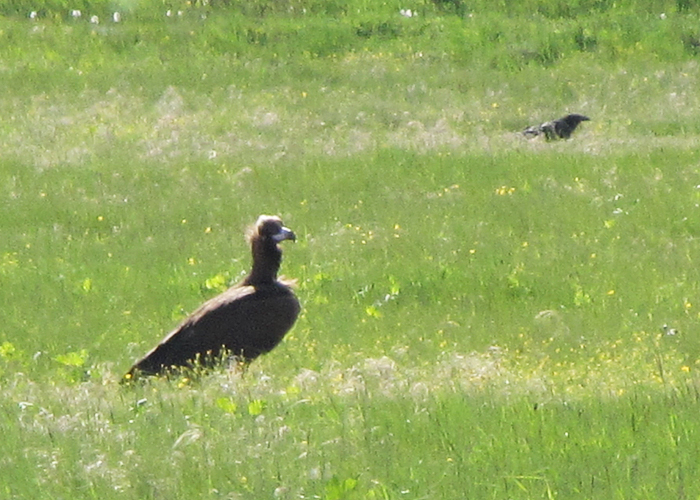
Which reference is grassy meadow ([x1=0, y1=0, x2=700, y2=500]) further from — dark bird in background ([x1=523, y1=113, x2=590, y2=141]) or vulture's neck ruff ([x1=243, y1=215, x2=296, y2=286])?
dark bird in background ([x1=523, y1=113, x2=590, y2=141])

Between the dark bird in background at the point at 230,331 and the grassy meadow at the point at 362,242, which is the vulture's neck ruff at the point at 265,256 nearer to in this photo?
the dark bird in background at the point at 230,331

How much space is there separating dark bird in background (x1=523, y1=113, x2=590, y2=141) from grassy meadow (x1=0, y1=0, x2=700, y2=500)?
67cm

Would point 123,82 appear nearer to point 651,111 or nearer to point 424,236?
point 651,111

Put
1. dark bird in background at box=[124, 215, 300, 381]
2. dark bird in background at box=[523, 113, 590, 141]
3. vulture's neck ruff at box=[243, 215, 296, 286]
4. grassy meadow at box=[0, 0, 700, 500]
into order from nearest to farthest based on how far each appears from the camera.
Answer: grassy meadow at box=[0, 0, 700, 500], dark bird in background at box=[124, 215, 300, 381], vulture's neck ruff at box=[243, 215, 296, 286], dark bird in background at box=[523, 113, 590, 141]

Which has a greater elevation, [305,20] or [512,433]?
[512,433]

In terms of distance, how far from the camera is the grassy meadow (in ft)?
21.0

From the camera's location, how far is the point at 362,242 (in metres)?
15.2

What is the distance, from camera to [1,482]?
6059mm

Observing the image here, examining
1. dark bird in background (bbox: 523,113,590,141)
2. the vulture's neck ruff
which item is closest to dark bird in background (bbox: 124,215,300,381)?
the vulture's neck ruff

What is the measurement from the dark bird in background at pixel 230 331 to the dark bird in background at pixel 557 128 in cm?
1309

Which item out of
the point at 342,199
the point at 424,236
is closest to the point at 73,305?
the point at 424,236

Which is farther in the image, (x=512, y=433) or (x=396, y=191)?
(x=396, y=191)

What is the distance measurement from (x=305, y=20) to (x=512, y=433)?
2626cm

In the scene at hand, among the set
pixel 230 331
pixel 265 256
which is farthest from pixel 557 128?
pixel 230 331
